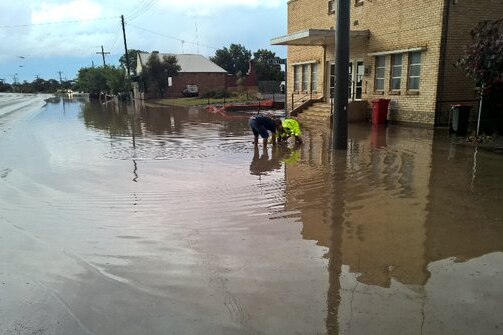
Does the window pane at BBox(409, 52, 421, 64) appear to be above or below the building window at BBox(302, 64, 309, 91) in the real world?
above

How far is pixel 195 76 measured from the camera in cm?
6278

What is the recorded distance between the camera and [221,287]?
414 cm

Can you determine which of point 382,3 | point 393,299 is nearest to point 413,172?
point 393,299

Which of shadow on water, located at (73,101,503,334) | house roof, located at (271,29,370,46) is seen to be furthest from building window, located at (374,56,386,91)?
shadow on water, located at (73,101,503,334)

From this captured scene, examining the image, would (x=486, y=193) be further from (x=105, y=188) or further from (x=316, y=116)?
(x=316, y=116)

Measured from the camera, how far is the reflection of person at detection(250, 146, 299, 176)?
382 inches

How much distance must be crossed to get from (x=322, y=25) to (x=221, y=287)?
21703 mm

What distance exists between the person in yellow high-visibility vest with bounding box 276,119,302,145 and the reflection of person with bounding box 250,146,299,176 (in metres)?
0.60

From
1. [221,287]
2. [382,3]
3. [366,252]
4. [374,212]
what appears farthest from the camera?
[382,3]

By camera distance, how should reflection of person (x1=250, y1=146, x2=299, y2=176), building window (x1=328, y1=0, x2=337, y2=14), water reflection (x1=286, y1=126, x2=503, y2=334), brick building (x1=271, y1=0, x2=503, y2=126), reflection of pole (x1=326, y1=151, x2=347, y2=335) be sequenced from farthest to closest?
building window (x1=328, y1=0, x2=337, y2=14) → brick building (x1=271, y1=0, x2=503, y2=126) → reflection of person (x1=250, y1=146, x2=299, y2=176) → water reflection (x1=286, y1=126, x2=503, y2=334) → reflection of pole (x1=326, y1=151, x2=347, y2=335)

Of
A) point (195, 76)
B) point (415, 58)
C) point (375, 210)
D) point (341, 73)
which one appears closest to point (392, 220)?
point (375, 210)

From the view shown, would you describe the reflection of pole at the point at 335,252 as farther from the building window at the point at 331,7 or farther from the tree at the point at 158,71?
the tree at the point at 158,71

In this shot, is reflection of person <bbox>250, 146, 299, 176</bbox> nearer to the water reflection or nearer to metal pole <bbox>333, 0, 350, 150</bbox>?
the water reflection

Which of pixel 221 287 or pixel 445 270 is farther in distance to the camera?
pixel 445 270
